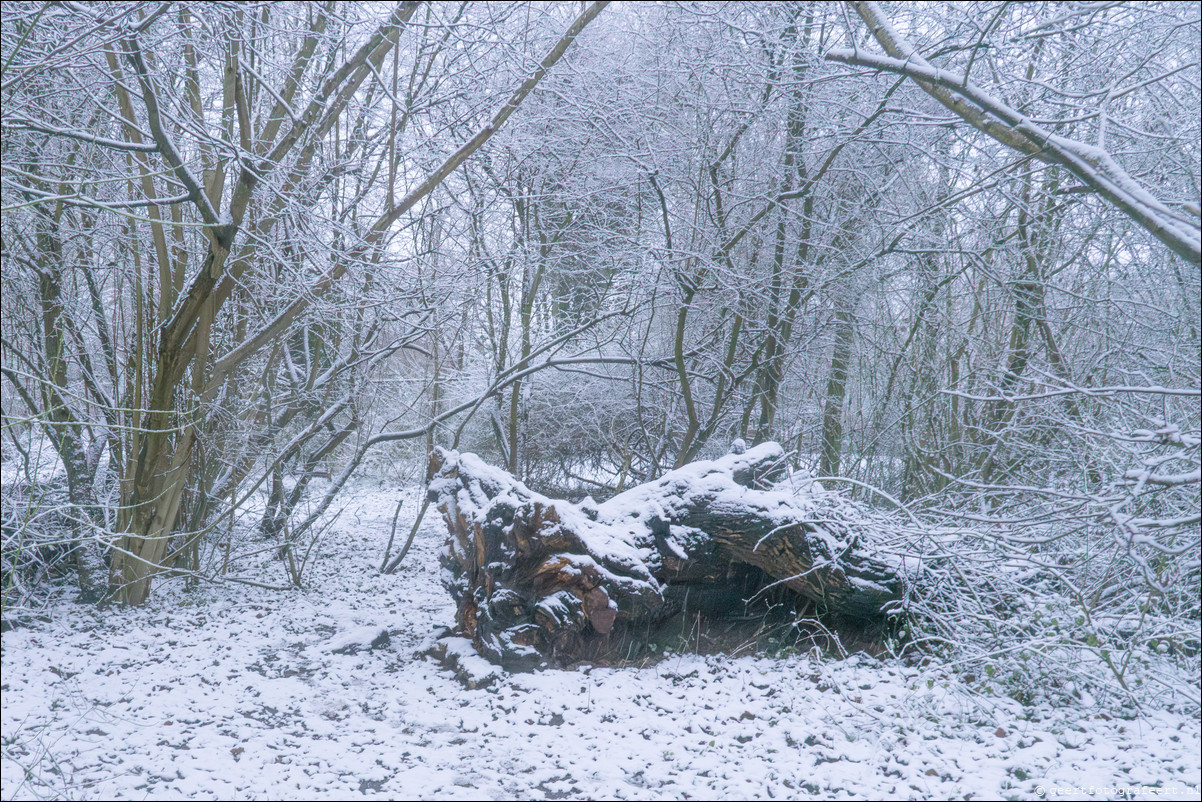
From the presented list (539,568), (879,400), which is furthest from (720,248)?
(539,568)

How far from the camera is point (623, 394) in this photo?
777 centimetres

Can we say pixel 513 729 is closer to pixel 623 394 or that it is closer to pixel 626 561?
pixel 626 561

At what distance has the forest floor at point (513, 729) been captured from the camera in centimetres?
293

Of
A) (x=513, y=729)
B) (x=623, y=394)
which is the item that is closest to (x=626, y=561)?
(x=513, y=729)

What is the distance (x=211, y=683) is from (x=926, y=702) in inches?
146

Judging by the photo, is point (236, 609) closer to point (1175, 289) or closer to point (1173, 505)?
point (1173, 505)

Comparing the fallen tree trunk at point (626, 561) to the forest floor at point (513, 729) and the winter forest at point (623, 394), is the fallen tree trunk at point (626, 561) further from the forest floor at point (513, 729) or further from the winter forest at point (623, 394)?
the forest floor at point (513, 729)

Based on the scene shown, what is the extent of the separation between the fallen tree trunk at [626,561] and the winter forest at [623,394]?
0.10ft

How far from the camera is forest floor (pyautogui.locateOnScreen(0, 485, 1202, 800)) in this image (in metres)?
2.93

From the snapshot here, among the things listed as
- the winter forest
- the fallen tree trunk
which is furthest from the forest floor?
the fallen tree trunk

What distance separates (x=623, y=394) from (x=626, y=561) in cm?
357

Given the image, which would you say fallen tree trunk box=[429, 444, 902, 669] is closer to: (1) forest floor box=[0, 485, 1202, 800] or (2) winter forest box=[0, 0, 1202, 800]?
(2) winter forest box=[0, 0, 1202, 800]

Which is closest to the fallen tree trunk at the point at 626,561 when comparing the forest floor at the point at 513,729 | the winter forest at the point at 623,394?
the winter forest at the point at 623,394

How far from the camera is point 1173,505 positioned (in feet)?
10.1
